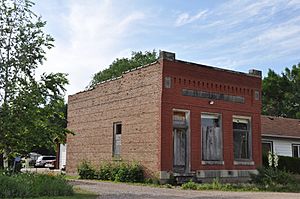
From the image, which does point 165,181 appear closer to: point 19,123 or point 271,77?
point 19,123

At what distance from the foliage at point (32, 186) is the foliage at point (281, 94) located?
42.4m

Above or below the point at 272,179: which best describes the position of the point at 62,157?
above

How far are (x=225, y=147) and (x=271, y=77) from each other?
32807mm

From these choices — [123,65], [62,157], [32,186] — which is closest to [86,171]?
[62,157]

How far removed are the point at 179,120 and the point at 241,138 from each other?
4766 millimetres

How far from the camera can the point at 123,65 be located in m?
57.8

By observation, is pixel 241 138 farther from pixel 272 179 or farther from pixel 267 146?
pixel 267 146

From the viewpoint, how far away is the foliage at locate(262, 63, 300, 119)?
174 feet

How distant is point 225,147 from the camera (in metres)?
23.8

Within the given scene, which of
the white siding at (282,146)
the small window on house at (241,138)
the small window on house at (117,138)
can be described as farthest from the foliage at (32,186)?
the white siding at (282,146)

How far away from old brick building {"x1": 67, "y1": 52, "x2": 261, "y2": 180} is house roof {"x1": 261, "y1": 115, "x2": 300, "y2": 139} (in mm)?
6818

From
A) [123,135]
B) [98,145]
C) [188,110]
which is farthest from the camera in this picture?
[98,145]

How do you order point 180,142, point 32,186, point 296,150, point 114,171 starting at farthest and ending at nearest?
point 296,150 < point 114,171 < point 180,142 < point 32,186

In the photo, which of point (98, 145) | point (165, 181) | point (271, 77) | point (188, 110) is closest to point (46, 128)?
point (165, 181)
